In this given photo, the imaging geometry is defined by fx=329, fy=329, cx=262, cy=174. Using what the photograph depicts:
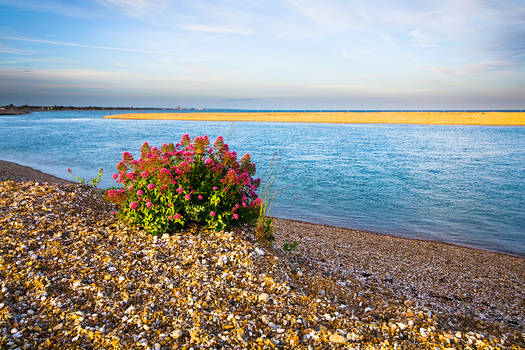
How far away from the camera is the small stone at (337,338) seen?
3839 mm

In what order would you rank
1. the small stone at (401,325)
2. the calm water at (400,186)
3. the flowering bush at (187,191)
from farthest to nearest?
1. the calm water at (400,186)
2. the flowering bush at (187,191)
3. the small stone at (401,325)

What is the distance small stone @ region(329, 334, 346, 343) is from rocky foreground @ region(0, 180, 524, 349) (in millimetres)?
12

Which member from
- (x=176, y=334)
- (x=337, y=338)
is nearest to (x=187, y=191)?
(x=176, y=334)

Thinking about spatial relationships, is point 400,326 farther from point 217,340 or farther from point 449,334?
point 217,340

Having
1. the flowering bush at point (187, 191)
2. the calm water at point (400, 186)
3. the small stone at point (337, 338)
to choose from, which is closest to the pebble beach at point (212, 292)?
the small stone at point (337, 338)

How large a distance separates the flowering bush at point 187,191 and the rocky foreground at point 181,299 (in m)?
0.33

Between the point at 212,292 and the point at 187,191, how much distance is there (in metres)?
1.90

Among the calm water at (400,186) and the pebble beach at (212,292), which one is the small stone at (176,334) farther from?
the calm water at (400,186)

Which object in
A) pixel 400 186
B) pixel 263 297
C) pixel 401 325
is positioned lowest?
pixel 400 186

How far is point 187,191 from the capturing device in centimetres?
583

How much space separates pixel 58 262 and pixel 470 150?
34.2 meters

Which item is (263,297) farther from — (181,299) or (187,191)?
(187,191)

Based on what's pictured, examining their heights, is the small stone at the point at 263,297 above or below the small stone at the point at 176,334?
above

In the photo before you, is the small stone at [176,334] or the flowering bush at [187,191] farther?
the flowering bush at [187,191]
